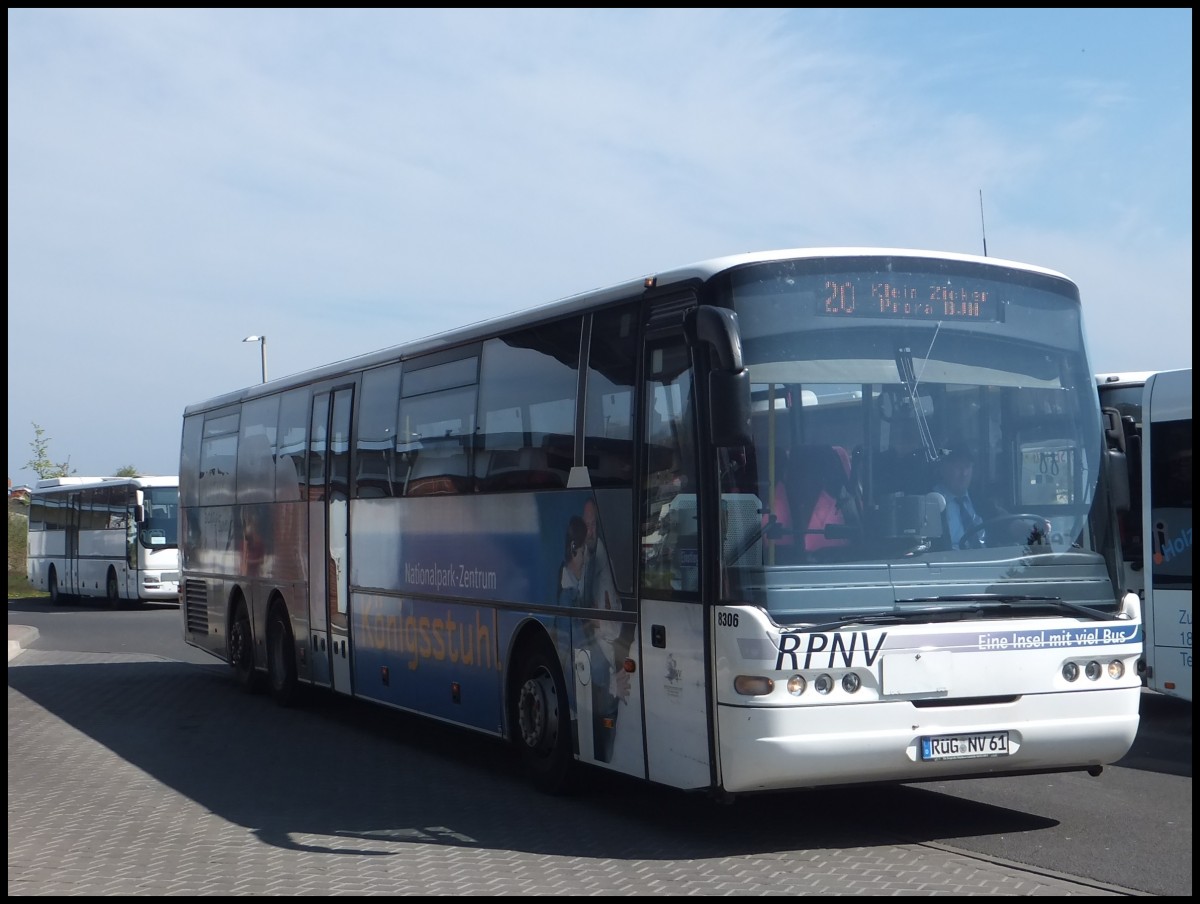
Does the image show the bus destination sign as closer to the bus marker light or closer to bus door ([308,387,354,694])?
the bus marker light

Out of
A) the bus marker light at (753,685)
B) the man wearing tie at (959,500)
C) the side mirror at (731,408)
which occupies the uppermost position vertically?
the side mirror at (731,408)

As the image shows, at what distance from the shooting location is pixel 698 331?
26.2 feet

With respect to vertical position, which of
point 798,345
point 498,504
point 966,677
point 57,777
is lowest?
point 57,777

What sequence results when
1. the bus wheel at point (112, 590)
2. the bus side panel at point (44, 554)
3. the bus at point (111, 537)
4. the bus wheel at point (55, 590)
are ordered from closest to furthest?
the bus at point (111, 537)
the bus wheel at point (112, 590)
the bus side panel at point (44, 554)
the bus wheel at point (55, 590)

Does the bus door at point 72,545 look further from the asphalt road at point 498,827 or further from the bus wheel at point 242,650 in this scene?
the asphalt road at point 498,827

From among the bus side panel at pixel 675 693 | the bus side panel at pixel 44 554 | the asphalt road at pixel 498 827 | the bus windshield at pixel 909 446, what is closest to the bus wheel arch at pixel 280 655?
the asphalt road at pixel 498 827

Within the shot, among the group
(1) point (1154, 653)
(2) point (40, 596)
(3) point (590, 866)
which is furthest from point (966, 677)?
(2) point (40, 596)

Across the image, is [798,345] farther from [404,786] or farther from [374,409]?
[374,409]

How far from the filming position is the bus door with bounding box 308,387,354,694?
47.0 ft

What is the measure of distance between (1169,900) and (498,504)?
547cm

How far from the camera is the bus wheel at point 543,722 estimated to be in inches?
392

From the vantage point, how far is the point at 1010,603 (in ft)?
26.9

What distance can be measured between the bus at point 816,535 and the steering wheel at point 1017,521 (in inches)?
0.8

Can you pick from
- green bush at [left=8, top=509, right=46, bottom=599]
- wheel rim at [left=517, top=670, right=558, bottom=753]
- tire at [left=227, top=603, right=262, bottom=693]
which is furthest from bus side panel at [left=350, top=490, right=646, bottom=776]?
green bush at [left=8, top=509, right=46, bottom=599]
